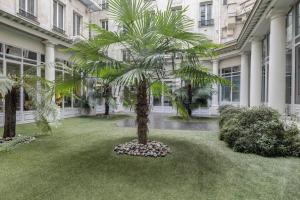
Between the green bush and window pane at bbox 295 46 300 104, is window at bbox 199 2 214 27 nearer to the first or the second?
window pane at bbox 295 46 300 104

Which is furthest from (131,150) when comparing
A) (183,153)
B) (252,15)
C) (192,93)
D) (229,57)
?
(229,57)

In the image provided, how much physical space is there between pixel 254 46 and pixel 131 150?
28.1ft

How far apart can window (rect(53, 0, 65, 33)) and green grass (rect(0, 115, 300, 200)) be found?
33.3 feet

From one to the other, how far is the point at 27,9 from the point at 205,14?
40.5 ft

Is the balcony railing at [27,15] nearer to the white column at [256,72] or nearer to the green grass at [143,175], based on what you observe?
the green grass at [143,175]

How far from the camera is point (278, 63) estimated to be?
24.3 ft

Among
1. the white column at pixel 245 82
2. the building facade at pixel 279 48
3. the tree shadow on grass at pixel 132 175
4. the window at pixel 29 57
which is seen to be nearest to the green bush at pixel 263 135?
the tree shadow on grass at pixel 132 175

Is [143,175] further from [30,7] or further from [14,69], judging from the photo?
[30,7]

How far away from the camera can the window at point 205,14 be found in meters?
17.5

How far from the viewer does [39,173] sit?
4199 mm

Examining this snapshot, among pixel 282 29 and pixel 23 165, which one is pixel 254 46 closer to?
pixel 282 29

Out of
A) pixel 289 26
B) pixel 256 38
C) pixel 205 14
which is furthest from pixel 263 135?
pixel 205 14

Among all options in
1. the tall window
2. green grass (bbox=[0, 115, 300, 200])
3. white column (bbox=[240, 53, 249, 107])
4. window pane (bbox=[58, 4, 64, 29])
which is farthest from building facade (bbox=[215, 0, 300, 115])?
window pane (bbox=[58, 4, 64, 29])

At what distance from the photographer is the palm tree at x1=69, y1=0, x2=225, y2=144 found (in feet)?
15.9
